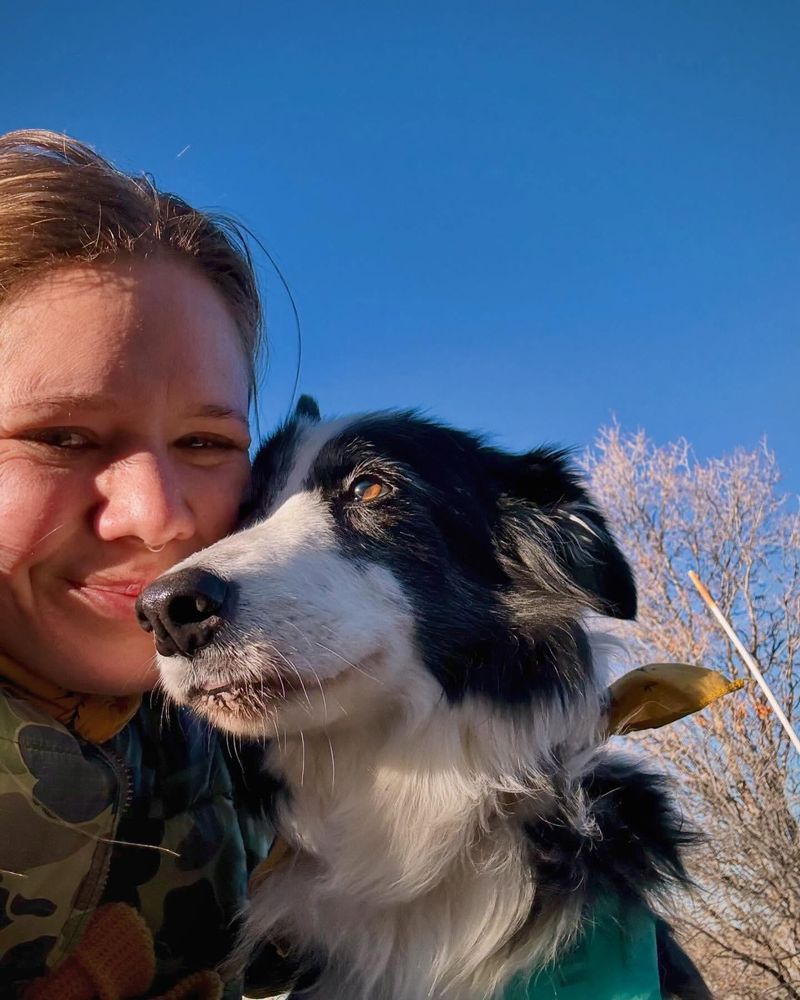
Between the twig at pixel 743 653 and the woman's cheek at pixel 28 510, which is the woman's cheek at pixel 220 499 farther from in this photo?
the twig at pixel 743 653

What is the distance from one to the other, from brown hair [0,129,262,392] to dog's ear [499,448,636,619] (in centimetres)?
97

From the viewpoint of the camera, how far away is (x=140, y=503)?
1.75 m

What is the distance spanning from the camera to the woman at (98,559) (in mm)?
1648

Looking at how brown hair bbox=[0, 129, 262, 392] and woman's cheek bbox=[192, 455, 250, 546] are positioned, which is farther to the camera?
woman's cheek bbox=[192, 455, 250, 546]

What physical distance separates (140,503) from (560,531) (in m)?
1.30

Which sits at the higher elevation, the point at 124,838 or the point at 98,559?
the point at 98,559

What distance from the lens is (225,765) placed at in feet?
7.74

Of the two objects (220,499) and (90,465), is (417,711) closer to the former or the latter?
(220,499)

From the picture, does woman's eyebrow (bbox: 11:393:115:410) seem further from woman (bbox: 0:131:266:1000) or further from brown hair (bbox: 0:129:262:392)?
brown hair (bbox: 0:129:262:392)

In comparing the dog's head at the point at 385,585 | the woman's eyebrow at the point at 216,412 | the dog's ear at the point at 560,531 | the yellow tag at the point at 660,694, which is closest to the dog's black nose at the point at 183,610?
the dog's head at the point at 385,585

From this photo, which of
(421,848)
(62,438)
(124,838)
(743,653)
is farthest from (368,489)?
(743,653)

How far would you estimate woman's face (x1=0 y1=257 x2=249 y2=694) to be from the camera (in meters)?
1.70

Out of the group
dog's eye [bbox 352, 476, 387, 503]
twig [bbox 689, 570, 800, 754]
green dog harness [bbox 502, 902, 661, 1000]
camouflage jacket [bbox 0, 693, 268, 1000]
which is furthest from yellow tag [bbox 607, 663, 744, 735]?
twig [bbox 689, 570, 800, 754]

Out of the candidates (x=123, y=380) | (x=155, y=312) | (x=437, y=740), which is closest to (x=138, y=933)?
(x=437, y=740)
